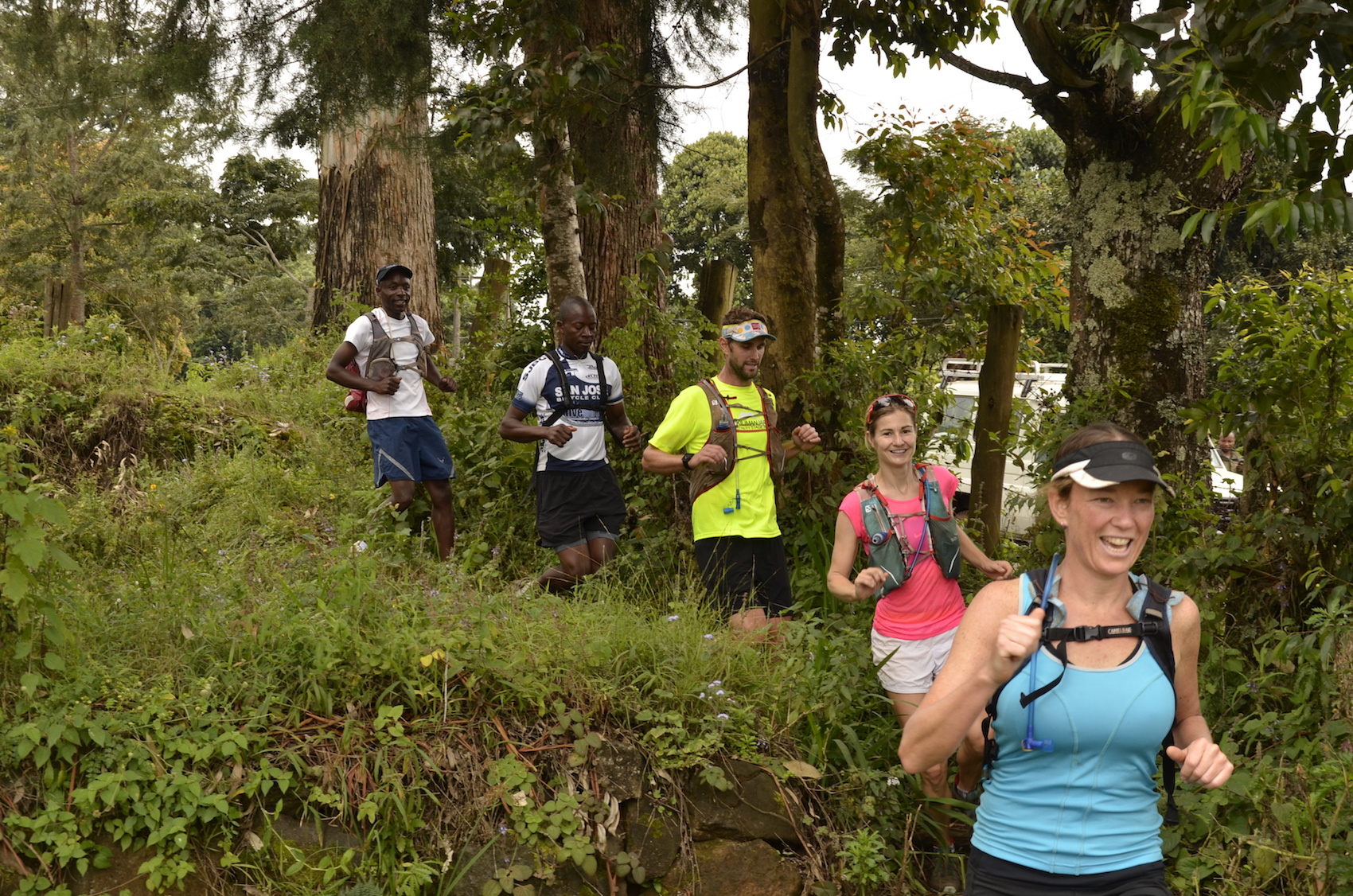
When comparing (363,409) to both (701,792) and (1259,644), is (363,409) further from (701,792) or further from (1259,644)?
(1259,644)

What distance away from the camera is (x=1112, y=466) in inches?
96.1

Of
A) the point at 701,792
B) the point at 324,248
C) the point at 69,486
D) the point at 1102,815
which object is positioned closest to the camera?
the point at 1102,815

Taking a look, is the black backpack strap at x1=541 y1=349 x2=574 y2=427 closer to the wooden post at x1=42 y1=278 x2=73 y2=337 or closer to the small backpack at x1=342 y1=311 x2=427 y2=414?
the small backpack at x1=342 y1=311 x2=427 y2=414

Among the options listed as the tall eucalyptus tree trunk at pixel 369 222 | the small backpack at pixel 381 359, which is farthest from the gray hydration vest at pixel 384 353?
the tall eucalyptus tree trunk at pixel 369 222

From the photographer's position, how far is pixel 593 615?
4910mm

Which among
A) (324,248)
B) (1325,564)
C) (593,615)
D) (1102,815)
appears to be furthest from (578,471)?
(324,248)

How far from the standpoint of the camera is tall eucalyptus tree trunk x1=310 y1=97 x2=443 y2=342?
485 inches

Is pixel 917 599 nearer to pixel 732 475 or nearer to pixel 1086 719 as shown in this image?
pixel 732 475

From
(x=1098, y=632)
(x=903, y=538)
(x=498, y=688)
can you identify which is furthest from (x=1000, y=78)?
(x=1098, y=632)

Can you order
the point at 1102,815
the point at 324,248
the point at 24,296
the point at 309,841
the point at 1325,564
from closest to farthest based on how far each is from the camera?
the point at 1102,815 < the point at 309,841 < the point at 1325,564 < the point at 324,248 < the point at 24,296

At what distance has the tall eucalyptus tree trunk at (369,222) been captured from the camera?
40.4 feet

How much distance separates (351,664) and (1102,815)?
2909mm

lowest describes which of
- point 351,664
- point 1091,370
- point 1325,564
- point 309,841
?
point 309,841

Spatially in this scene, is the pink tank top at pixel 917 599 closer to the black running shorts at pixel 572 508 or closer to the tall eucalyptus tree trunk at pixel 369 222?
the black running shorts at pixel 572 508
